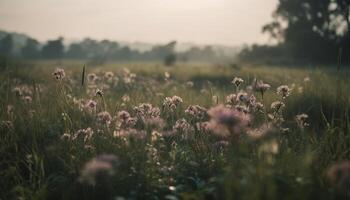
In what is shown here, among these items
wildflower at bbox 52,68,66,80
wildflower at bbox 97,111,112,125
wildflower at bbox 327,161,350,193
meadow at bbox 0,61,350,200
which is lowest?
meadow at bbox 0,61,350,200

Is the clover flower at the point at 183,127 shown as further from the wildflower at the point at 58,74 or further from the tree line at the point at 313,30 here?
the tree line at the point at 313,30

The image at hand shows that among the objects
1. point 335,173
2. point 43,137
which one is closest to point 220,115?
point 335,173

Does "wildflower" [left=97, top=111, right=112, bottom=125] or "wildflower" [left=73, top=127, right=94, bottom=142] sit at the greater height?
"wildflower" [left=97, top=111, right=112, bottom=125]

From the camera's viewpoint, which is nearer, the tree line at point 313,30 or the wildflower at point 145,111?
the wildflower at point 145,111

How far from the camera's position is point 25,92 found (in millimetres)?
6039

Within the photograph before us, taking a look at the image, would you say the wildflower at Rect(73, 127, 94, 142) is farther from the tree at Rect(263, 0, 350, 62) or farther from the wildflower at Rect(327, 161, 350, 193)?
the tree at Rect(263, 0, 350, 62)

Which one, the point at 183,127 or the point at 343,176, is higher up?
the point at 343,176

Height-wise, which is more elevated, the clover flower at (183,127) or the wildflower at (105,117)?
the wildflower at (105,117)

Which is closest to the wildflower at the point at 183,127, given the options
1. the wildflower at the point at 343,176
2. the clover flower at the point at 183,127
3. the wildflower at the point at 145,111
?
the clover flower at the point at 183,127

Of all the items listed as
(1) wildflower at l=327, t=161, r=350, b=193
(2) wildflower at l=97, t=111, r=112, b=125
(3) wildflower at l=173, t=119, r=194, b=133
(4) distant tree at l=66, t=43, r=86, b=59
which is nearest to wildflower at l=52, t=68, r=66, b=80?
(2) wildflower at l=97, t=111, r=112, b=125

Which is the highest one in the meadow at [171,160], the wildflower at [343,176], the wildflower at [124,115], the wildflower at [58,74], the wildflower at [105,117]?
the wildflower at [58,74]

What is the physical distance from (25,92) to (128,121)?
9.90ft

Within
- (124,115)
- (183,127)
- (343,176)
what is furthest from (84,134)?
(343,176)

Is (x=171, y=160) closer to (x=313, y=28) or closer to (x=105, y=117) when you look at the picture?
(x=105, y=117)
